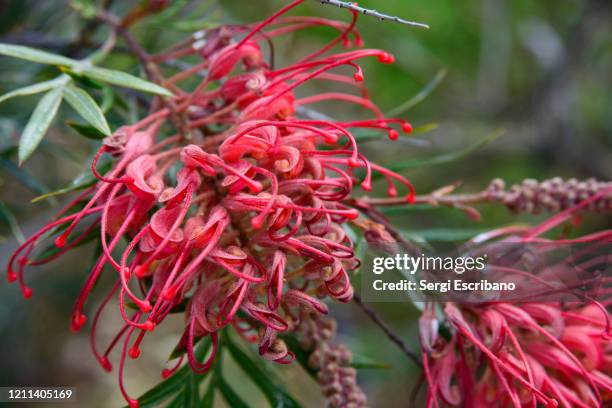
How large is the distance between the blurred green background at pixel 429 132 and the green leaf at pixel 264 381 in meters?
0.70

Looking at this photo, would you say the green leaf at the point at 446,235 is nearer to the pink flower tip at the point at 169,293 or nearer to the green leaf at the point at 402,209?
the green leaf at the point at 402,209

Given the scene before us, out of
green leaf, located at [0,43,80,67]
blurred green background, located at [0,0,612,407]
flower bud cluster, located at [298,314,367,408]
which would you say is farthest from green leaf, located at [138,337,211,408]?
blurred green background, located at [0,0,612,407]

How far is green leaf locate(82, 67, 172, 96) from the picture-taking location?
648mm

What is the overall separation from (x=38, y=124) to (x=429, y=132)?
4.24 ft

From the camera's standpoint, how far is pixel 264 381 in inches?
30.1

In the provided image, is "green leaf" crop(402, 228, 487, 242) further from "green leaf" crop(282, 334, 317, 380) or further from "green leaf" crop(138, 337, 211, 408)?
"green leaf" crop(138, 337, 211, 408)

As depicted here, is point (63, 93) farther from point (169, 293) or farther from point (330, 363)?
point (330, 363)

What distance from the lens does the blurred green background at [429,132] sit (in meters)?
1.59

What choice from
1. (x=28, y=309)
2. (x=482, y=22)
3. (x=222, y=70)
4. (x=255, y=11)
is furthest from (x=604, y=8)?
(x=28, y=309)

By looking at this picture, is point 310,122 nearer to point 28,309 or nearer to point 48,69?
point 48,69

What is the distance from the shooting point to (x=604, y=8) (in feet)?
5.17

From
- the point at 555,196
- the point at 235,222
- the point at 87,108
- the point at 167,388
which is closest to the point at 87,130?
the point at 87,108

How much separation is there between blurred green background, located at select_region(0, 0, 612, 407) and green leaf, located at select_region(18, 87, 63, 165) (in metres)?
0.63

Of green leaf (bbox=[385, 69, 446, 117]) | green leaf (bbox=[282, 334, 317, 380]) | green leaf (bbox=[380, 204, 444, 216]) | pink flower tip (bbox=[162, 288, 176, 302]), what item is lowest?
pink flower tip (bbox=[162, 288, 176, 302])
